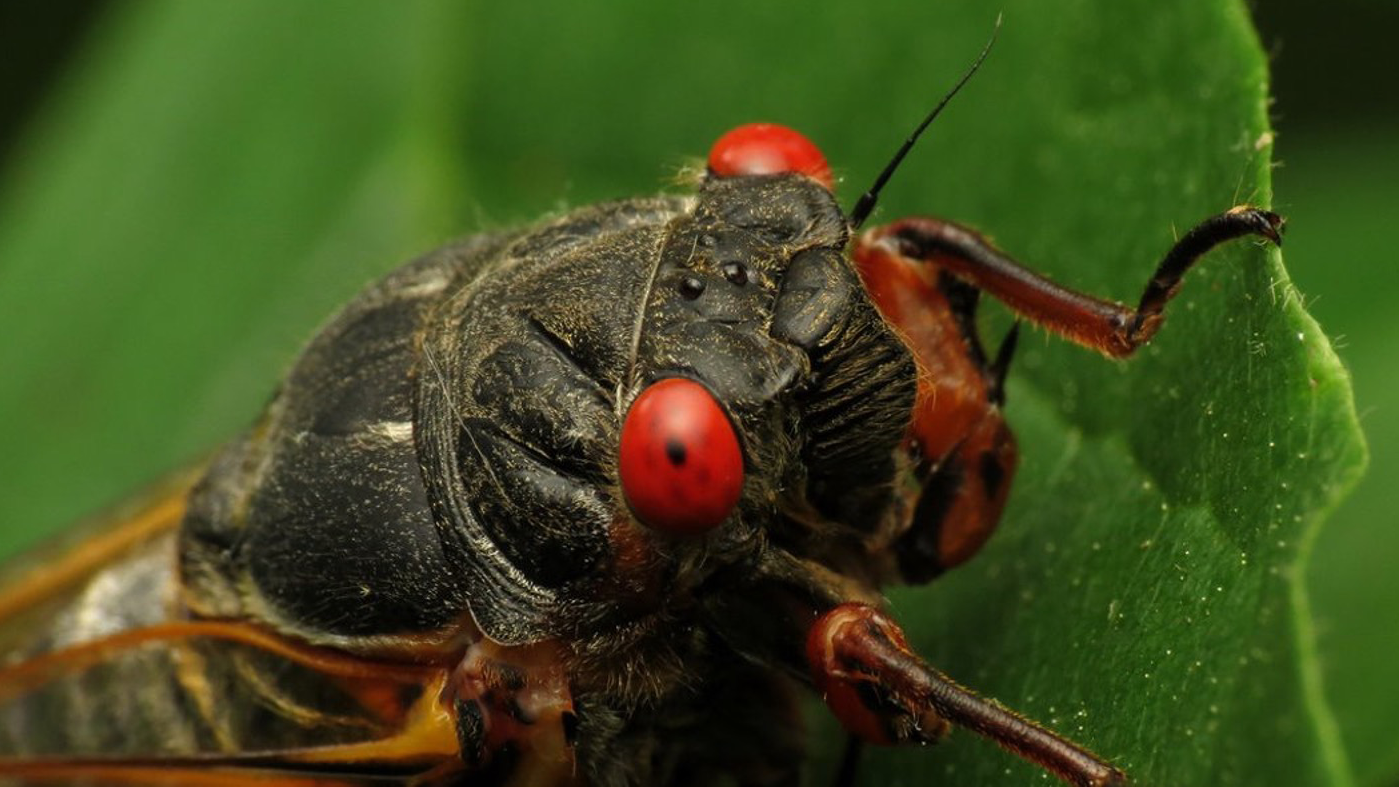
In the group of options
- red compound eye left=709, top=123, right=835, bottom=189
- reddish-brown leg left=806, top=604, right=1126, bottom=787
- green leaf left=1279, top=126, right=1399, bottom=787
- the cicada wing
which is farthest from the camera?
green leaf left=1279, top=126, right=1399, bottom=787

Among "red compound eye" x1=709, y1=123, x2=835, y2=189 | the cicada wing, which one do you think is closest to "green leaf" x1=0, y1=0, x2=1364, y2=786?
"red compound eye" x1=709, y1=123, x2=835, y2=189

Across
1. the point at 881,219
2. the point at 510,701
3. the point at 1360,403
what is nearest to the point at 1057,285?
the point at 881,219

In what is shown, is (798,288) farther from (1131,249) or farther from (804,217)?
(1131,249)

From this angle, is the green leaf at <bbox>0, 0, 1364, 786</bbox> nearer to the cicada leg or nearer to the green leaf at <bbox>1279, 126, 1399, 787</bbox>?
the green leaf at <bbox>1279, 126, 1399, 787</bbox>

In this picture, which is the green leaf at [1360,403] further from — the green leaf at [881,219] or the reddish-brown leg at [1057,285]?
the reddish-brown leg at [1057,285]

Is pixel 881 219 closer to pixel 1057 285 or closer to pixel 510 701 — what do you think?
pixel 1057 285

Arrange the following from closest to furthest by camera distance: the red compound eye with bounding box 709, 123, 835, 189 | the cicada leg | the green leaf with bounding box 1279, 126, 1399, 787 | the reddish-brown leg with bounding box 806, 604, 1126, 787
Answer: the reddish-brown leg with bounding box 806, 604, 1126, 787 < the cicada leg < the red compound eye with bounding box 709, 123, 835, 189 < the green leaf with bounding box 1279, 126, 1399, 787

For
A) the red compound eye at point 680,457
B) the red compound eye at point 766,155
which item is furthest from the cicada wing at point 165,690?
the red compound eye at point 766,155

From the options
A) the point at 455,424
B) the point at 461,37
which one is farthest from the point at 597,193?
the point at 455,424
